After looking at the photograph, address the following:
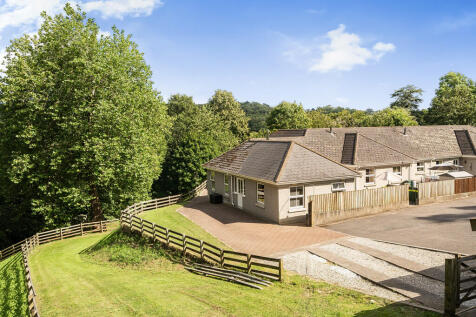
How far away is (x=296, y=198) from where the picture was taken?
22281 mm

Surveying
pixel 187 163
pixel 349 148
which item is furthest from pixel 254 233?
pixel 187 163

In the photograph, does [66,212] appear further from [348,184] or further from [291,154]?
[348,184]

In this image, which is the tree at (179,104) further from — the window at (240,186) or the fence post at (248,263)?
the fence post at (248,263)

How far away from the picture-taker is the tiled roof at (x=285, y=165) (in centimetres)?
2223

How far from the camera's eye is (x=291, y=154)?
23875mm

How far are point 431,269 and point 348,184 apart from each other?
11.4 m

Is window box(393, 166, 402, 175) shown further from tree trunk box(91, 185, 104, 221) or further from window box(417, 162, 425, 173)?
tree trunk box(91, 185, 104, 221)

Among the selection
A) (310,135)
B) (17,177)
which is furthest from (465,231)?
(17,177)

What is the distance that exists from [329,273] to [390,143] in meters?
25.8

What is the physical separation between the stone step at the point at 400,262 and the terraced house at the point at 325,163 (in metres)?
5.80

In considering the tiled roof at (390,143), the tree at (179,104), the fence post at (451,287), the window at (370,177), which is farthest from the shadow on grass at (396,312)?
the tree at (179,104)

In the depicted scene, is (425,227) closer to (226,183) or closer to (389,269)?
(389,269)

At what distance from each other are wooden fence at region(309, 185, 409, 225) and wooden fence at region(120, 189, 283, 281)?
732cm

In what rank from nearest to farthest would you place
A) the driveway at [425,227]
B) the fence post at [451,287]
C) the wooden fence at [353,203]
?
the fence post at [451,287]
the driveway at [425,227]
the wooden fence at [353,203]
